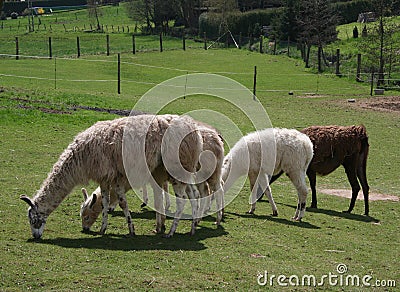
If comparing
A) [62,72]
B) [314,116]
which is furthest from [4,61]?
[314,116]

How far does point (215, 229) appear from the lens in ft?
35.1

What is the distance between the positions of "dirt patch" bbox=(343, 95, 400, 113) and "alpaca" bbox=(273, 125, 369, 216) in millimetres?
17306

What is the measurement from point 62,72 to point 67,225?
27.7 metres

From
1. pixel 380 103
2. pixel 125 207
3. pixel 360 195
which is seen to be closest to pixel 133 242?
pixel 125 207

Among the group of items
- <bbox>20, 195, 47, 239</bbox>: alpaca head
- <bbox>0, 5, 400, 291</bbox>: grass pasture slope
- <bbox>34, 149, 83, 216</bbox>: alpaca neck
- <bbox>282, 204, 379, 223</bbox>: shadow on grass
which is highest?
<bbox>34, 149, 83, 216</bbox>: alpaca neck

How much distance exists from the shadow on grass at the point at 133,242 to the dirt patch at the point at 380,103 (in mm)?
22802

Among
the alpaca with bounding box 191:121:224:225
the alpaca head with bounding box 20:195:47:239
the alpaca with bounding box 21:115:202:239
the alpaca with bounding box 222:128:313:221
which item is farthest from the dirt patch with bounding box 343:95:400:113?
the alpaca head with bounding box 20:195:47:239

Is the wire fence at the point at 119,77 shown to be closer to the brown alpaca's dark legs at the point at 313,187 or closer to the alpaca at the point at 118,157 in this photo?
the brown alpaca's dark legs at the point at 313,187

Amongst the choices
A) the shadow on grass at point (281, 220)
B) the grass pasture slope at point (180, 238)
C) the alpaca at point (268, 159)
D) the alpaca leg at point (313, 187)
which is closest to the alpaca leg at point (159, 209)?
the grass pasture slope at point (180, 238)

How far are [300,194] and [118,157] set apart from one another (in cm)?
425

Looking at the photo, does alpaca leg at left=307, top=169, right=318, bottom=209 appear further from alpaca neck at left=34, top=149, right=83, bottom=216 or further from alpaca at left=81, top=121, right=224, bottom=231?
alpaca neck at left=34, top=149, right=83, bottom=216

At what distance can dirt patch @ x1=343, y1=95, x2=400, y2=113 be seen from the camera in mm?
30897

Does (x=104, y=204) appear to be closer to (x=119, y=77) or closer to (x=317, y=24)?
(x=119, y=77)

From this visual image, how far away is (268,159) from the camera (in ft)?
42.0
